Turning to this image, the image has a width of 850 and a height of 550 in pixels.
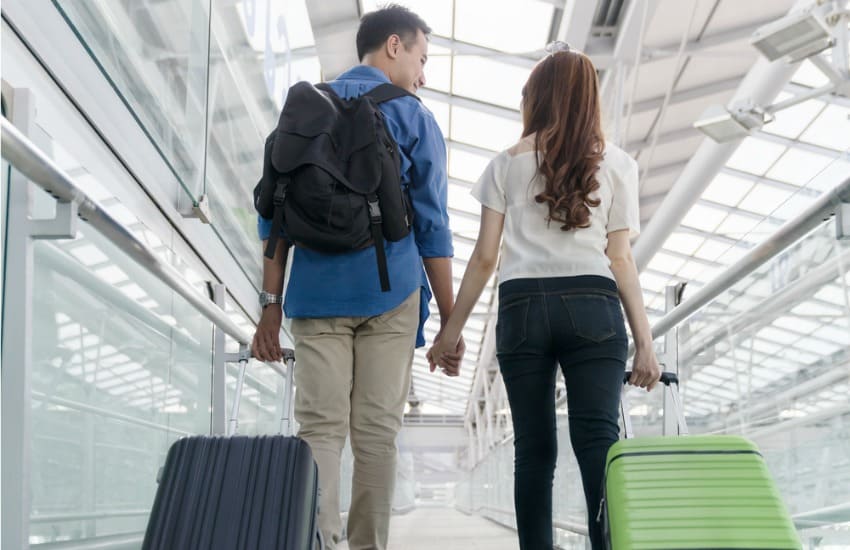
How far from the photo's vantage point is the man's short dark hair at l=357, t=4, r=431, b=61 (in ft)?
8.96

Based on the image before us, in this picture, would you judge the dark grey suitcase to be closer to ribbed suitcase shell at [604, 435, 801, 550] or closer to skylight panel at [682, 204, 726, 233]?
ribbed suitcase shell at [604, 435, 801, 550]

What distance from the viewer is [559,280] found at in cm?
235

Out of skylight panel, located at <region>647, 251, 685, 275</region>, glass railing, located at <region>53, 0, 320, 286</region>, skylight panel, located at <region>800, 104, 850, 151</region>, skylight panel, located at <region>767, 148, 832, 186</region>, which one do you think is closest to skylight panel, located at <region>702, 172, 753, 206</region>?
skylight panel, located at <region>767, 148, 832, 186</region>

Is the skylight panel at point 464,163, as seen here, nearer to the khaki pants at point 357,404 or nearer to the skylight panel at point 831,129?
the skylight panel at point 831,129

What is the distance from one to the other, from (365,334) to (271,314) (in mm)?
308

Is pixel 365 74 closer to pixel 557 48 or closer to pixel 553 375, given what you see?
pixel 557 48

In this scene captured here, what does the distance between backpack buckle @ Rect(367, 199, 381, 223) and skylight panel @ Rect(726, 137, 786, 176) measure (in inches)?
410

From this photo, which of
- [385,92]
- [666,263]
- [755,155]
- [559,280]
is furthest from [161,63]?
[666,263]

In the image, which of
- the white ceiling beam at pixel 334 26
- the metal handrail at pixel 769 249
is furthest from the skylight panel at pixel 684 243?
the metal handrail at pixel 769 249

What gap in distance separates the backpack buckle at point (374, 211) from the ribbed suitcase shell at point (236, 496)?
579 mm

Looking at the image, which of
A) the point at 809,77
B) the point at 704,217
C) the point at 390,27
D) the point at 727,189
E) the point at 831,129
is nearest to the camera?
the point at 390,27

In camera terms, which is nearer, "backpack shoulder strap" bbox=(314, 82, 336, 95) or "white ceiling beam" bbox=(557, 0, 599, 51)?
"backpack shoulder strap" bbox=(314, 82, 336, 95)

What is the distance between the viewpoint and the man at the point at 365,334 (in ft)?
7.68

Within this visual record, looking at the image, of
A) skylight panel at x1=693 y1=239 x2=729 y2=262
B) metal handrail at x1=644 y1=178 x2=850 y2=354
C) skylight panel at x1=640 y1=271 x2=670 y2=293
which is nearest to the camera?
metal handrail at x1=644 y1=178 x2=850 y2=354
